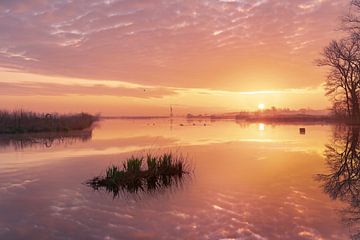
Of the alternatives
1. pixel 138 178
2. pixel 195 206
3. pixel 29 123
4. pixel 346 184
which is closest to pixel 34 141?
pixel 29 123

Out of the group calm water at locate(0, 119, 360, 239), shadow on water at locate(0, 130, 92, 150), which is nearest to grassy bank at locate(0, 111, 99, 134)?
shadow on water at locate(0, 130, 92, 150)

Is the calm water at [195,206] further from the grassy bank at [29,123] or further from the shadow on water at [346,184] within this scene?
the grassy bank at [29,123]

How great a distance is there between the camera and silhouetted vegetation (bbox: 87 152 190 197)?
40.1ft

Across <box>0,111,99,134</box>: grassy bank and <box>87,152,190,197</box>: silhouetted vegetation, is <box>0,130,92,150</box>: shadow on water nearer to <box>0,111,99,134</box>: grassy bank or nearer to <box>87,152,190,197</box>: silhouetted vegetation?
<box>0,111,99,134</box>: grassy bank

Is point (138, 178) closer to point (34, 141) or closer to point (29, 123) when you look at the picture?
point (34, 141)

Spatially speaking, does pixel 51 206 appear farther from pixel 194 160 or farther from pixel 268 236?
pixel 194 160

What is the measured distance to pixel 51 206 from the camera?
9.90 m

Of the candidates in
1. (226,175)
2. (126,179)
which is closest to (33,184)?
(126,179)

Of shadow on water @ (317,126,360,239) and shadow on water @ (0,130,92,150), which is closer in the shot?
shadow on water @ (317,126,360,239)

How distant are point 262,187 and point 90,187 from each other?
5.66m

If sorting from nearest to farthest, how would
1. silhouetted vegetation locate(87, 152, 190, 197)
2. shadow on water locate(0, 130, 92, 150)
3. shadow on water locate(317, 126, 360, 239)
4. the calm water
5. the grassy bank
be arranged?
the calm water → shadow on water locate(317, 126, 360, 239) → silhouetted vegetation locate(87, 152, 190, 197) → shadow on water locate(0, 130, 92, 150) → the grassy bank

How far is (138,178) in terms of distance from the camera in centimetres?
1317

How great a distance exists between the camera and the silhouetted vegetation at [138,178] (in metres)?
12.2

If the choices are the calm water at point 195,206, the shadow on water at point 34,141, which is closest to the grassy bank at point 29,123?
the shadow on water at point 34,141
